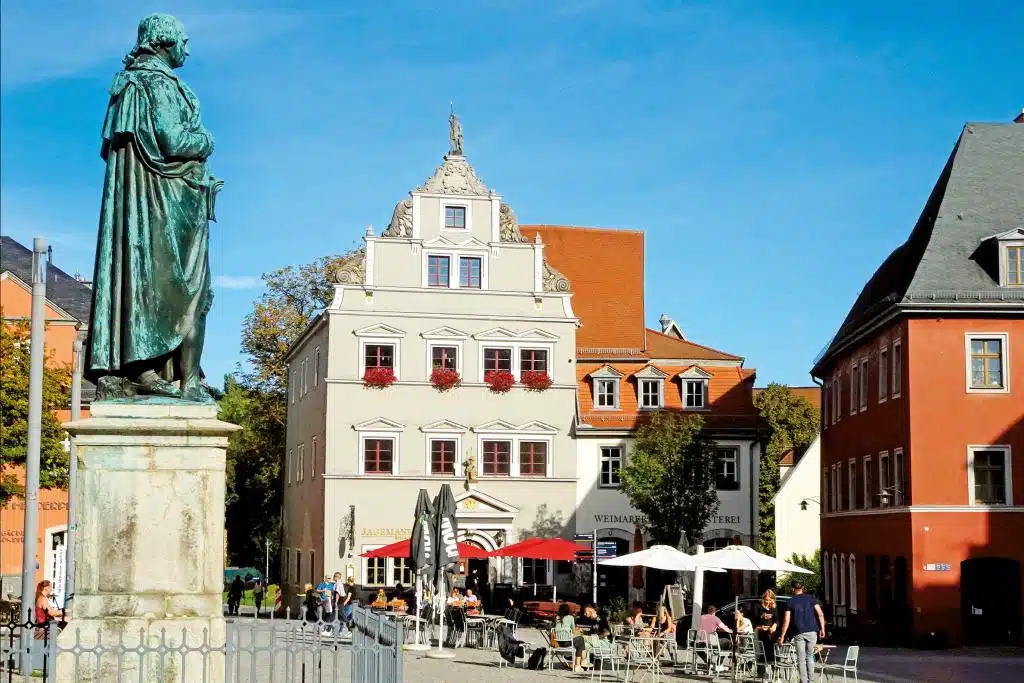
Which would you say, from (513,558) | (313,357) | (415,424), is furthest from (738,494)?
(313,357)

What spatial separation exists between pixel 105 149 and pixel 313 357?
129 ft

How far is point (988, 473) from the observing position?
34.2 metres

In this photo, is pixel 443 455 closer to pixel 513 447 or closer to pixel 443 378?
pixel 513 447

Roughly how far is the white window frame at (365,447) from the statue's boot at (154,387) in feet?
116

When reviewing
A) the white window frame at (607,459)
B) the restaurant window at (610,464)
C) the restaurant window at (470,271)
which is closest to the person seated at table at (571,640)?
the restaurant window at (470,271)

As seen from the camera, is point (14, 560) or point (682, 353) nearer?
point (14, 560)

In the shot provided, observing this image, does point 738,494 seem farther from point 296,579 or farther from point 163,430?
point 163,430

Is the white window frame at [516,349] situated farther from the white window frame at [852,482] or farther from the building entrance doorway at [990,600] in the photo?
the building entrance doorway at [990,600]

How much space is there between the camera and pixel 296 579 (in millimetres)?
53000

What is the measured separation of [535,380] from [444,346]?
3.16m

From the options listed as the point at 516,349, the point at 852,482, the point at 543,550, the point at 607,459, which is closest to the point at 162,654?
the point at 543,550

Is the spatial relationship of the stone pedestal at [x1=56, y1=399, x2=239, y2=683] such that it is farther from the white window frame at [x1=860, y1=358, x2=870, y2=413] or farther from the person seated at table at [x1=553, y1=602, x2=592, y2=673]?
the white window frame at [x1=860, y1=358, x2=870, y2=413]

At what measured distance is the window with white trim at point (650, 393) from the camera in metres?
50.3

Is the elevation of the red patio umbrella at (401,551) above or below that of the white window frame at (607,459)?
below
